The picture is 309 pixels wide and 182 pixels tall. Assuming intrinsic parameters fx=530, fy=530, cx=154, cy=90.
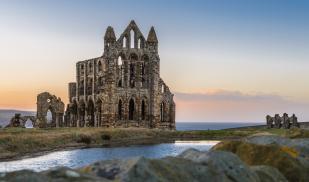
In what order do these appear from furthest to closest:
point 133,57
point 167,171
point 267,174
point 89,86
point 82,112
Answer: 1. point 82,112
2. point 89,86
3. point 133,57
4. point 267,174
5. point 167,171

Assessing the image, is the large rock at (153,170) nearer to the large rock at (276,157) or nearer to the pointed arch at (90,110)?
the large rock at (276,157)

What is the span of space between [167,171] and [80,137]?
5749cm

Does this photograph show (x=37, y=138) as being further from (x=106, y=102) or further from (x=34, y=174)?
(x=34, y=174)

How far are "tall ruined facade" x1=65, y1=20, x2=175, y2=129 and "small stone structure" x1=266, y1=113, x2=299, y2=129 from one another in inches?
754

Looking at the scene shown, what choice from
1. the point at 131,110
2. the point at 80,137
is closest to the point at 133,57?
the point at 131,110

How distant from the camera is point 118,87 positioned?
326 feet

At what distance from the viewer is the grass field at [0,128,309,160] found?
166 feet

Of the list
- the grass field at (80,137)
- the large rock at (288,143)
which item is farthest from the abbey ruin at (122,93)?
the large rock at (288,143)

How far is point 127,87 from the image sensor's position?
100 metres

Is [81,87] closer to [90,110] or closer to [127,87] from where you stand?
[90,110]

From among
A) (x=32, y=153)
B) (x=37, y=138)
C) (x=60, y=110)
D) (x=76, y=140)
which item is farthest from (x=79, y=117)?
(x=32, y=153)

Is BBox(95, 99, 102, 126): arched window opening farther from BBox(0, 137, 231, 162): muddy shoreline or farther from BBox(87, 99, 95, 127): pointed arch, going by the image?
BBox(0, 137, 231, 162): muddy shoreline

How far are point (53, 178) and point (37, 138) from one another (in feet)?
162

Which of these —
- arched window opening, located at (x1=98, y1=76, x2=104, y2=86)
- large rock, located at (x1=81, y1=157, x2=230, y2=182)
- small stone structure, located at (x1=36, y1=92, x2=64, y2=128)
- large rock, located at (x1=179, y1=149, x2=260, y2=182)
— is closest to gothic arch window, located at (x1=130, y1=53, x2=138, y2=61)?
arched window opening, located at (x1=98, y1=76, x2=104, y2=86)
